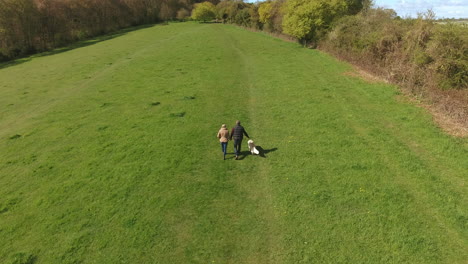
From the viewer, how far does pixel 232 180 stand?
45.7 feet

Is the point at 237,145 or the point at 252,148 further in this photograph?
the point at 252,148

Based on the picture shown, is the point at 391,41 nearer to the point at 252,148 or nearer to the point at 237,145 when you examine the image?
the point at 252,148

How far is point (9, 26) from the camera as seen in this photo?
54344 mm

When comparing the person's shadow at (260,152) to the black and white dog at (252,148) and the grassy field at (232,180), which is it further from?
the black and white dog at (252,148)

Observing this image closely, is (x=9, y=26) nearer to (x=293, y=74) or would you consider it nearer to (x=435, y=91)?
(x=293, y=74)

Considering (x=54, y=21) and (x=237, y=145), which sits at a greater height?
(x=54, y=21)

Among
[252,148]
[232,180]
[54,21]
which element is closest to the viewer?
[232,180]

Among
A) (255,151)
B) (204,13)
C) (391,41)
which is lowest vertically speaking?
(255,151)

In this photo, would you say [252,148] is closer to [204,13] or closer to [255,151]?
[255,151]

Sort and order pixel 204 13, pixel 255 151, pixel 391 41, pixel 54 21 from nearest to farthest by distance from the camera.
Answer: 1. pixel 255 151
2. pixel 391 41
3. pixel 54 21
4. pixel 204 13

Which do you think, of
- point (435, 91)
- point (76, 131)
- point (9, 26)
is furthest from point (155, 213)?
point (9, 26)

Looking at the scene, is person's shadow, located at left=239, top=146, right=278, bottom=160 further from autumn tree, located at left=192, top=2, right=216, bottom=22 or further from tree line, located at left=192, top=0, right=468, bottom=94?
autumn tree, located at left=192, top=2, right=216, bottom=22

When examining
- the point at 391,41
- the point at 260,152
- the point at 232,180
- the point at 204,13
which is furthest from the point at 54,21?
the point at 232,180

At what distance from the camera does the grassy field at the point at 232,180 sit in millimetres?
10148
